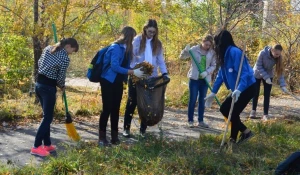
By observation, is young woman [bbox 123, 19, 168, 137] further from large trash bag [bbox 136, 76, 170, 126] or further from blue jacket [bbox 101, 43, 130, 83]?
blue jacket [bbox 101, 43, 130, 83]

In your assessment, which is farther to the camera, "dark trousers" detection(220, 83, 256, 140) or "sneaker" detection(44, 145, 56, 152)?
"dark trousers" detection(220, 83, 256, 140)

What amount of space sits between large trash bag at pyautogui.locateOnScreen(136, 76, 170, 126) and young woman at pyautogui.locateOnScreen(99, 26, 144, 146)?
0.29 m

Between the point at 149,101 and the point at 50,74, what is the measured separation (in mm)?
1483

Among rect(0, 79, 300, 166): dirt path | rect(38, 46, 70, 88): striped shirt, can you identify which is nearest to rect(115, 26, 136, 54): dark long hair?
rect(38, 46, 70, 88): striped shirt

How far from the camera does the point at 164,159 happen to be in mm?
→ 5047

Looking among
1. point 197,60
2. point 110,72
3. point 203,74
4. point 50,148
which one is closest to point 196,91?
point 203,74

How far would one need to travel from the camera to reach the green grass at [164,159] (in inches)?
187

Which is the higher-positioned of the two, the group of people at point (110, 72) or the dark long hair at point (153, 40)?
the dark long hair at point (153, 40)

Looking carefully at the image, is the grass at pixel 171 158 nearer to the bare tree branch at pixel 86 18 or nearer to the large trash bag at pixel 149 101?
the large trash bag at pixel 149 101

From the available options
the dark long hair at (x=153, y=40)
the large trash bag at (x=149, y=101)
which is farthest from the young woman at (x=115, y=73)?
the dark long hair at (x=153, y=40)

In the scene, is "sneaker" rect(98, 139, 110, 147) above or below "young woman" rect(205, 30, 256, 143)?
below

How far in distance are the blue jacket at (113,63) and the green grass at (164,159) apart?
3.02 ft

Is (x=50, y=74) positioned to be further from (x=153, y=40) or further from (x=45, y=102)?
(x=153, y=40)

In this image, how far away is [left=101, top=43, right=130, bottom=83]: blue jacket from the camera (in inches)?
224
